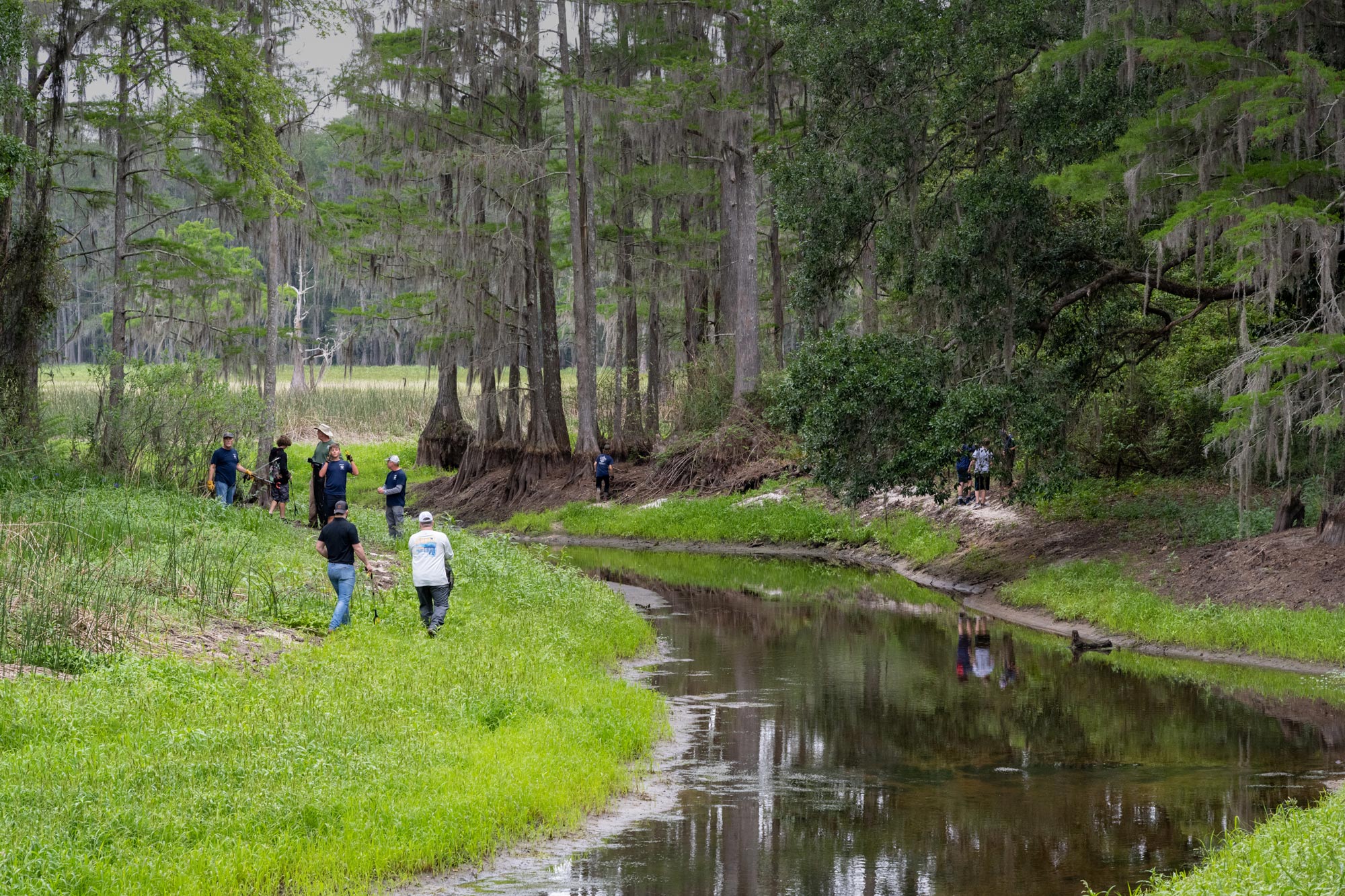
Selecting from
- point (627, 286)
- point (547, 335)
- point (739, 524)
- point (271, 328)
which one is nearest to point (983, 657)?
point (739, 524)

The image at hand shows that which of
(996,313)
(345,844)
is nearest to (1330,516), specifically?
(996,313)

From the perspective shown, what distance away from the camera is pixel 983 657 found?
18.4 m

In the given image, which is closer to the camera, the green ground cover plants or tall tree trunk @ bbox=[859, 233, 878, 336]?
the green ground cover plants

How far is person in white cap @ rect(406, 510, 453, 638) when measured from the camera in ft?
48.8

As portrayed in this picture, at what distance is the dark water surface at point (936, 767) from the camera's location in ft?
30.3

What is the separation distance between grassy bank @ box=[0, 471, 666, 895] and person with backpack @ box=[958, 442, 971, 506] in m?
10.7

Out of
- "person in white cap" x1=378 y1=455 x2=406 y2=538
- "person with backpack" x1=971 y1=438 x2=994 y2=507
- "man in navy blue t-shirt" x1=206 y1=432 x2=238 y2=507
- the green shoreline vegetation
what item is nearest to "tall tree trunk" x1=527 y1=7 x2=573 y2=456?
the green shoreline vegetation

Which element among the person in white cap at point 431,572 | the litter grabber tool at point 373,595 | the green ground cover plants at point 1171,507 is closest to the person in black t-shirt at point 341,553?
the litter grabber tool at point 373,595

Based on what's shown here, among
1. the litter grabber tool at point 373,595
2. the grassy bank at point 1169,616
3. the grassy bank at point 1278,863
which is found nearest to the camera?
the grassy bank at point 1278,863

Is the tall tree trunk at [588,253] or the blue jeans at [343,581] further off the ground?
the tall tree trunk at [588,253]

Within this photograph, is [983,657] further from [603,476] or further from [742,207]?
[603,476]

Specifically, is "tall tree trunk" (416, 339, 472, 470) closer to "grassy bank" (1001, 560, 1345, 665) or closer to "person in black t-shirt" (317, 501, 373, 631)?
"grassy bank" (1001, 560, 1345, 665)

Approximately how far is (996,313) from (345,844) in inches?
669

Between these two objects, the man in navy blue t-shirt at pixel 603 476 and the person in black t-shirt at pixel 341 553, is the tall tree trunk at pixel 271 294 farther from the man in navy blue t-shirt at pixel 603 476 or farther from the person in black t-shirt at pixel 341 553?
the person in black t-shirt at pixel 341 553
